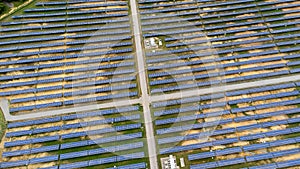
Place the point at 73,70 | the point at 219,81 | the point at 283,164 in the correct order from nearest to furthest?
the point at 283,164 < the point at 219,81 < the point at 73,70

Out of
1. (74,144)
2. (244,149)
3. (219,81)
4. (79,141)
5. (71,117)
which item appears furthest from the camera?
(219,81)

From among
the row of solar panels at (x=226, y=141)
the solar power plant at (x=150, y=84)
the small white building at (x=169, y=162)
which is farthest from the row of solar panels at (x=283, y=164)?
the small white building at (x=169, y=162)

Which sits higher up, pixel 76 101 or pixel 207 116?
pixel 76 101

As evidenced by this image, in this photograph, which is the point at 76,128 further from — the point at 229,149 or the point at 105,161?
the point at 229,149

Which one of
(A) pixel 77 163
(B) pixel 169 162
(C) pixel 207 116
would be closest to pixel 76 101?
(A) pixel 77 163

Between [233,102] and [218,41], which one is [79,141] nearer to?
[233,102]

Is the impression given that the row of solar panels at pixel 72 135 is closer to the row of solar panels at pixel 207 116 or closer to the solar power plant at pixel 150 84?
the solar power plant at pixel 150 84

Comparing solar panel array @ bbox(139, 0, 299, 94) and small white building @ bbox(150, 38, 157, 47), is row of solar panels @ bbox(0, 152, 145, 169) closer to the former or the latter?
solar panel array @ bbox(139, 0, 299, 94)
